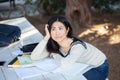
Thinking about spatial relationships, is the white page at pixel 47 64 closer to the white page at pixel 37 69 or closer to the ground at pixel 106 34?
the white page at pixel 37 69

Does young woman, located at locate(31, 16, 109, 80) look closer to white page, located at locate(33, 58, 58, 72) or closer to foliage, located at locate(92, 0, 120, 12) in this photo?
white page, located at locate(33, 58, 58, 72)

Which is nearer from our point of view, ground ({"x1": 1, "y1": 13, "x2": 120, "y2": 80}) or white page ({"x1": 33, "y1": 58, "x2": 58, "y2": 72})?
white page ({"x1": 33, "y1": 58, "x2": 58, "y2": 72})

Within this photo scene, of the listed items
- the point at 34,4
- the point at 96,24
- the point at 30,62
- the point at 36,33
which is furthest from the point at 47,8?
the point at 30,62

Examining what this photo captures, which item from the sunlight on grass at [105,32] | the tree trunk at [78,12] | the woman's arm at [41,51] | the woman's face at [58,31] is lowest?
the sunlight on grass at [105,32]

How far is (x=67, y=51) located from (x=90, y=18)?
3.56 m

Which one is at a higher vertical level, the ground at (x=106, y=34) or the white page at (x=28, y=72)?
the white page at (x=28, y=72)

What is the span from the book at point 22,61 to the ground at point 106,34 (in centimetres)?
163

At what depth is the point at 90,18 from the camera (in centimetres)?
607

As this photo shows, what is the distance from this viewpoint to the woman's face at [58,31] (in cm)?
254

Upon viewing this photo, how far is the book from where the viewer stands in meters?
2.63

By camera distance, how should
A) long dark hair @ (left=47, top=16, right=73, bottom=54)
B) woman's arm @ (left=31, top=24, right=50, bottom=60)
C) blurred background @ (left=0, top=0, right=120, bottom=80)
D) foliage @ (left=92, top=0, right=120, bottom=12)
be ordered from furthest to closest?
foliage @ (left=92, top=0, right=120, bottom=12), blurred background @ (left=0, top=0, right=120, bottom=80), woman's arm @ (left=31, top=24, right=50, bottom=60), long dark hair @ (left=47, top=16, right=73, bottom=54)

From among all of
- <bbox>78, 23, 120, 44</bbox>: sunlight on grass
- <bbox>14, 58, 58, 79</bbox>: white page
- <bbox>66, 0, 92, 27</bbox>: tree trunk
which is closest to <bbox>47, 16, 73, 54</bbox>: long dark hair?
<bbox>14, 58, 58, 79</bbox>: white page

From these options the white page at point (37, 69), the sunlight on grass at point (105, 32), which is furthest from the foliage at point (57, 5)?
the white page at point (37, 69)

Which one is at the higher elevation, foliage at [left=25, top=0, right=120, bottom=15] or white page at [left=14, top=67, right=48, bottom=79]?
white page at [left=14, top=67, right=48, bottom=79]
